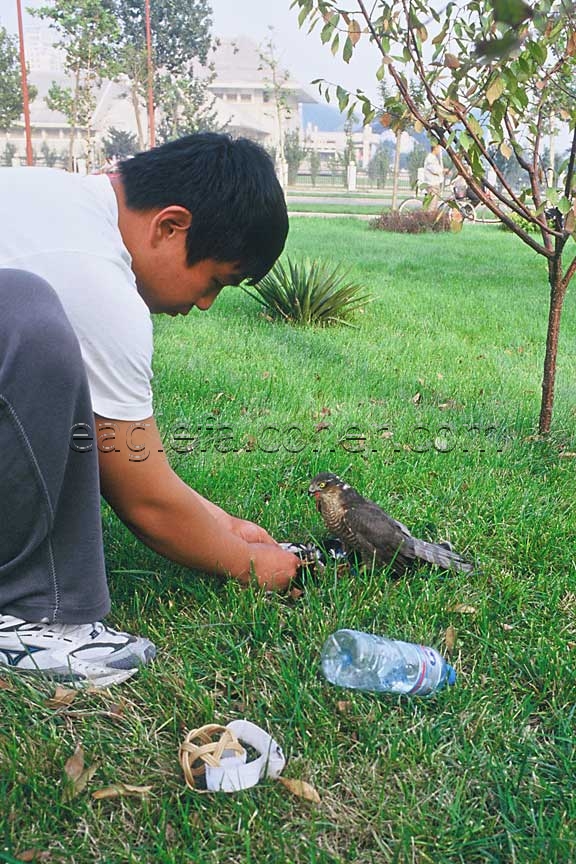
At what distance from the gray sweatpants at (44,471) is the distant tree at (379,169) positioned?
50481 millimetres

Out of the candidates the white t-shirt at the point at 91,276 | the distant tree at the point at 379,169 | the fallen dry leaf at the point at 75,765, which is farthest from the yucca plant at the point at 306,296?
the distant tree at the point at 379,169

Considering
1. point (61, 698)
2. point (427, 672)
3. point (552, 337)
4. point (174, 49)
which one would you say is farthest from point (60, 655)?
point (174, 49)

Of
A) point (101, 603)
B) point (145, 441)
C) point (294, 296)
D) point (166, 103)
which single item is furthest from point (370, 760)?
point (166, 103)

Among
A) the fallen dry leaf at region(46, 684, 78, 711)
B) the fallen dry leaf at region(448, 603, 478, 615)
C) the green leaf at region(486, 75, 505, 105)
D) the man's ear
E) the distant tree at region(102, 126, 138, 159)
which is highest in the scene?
the distant tree at region(102, 126, 138, 159)

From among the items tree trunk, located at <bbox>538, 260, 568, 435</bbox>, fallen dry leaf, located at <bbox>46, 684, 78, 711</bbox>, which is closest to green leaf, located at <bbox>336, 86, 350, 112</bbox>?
tree trunk, located at <bbox>538, 260, 568, 435</bbox>

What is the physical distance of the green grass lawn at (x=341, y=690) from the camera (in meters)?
1.67

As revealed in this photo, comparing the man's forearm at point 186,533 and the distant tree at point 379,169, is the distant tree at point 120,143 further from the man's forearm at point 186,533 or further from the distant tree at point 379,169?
the man's forearm at point 186,533

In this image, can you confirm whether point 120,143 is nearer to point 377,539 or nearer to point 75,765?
point 377,539

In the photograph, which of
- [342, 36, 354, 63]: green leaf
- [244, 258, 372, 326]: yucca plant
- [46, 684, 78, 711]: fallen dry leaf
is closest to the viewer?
[46, 684, 78, 711]: fallen dry leaf

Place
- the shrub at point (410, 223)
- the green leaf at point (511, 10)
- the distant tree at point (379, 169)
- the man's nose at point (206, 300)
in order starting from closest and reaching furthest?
the green leaf at point (511, 10) → the man's nose at point (206, 300) → the shrub at point (410, 223) → the distant tree at point (379, 169)

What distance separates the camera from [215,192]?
2.09 metres

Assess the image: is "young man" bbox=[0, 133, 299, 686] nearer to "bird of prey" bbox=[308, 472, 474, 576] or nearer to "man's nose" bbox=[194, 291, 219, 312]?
Answer: "man's nose" bbox=[194, 291, 219, 312]

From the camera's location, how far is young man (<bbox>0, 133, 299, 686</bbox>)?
6.15ft

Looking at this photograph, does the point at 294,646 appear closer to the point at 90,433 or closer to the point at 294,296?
the point at 90,433
